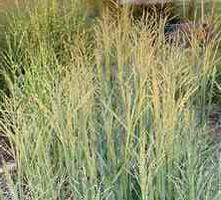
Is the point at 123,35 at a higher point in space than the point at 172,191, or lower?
higher

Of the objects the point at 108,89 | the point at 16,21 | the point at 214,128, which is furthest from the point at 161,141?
the point at 16,21

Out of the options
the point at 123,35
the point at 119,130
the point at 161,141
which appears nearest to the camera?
the point at 161,141

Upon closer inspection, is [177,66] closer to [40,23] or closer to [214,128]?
[214,128]

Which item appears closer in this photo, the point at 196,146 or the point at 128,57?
the point at 196,146

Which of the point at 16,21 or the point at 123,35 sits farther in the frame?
the point at 16,21

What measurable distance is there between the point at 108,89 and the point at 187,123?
84 centimetres

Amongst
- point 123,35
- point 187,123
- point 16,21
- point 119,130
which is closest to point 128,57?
point 123,35

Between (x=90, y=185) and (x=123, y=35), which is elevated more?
(x=123, y=35)

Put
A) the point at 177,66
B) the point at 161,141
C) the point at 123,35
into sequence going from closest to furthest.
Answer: the point at 161,141, the point at 177,66, the point at 123,35

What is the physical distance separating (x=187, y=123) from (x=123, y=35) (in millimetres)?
1203

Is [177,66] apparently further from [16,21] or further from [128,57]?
[16,21]

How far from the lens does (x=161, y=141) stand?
7.40ft

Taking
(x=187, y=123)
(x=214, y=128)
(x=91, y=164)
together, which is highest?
(x=187, y=123)

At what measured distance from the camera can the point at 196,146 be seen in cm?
242
